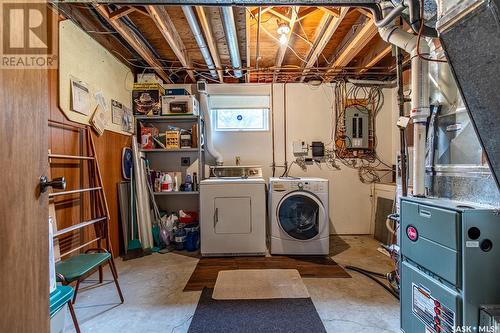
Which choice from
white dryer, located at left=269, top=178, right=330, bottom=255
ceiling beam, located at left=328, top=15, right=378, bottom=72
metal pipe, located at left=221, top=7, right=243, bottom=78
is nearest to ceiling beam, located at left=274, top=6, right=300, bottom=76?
metal pipe, located at left=221, top=7, right=243, bottom=78

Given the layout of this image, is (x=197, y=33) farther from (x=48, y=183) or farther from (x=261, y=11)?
(x=48, y=183)

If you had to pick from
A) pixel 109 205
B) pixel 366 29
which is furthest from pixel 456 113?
pixel 109 205

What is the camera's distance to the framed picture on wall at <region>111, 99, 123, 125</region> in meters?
3.05

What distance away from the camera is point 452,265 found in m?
1.17

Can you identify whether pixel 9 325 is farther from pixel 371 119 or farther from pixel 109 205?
pixel 371 119

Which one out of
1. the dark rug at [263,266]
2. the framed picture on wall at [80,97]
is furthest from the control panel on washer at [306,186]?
the framed picture on wall at [80,97]

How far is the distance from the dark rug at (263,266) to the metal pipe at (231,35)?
2.40m

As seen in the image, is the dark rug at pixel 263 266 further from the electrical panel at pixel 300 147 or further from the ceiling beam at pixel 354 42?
the ceiling beam at pixel 354 42

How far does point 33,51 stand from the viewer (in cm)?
97

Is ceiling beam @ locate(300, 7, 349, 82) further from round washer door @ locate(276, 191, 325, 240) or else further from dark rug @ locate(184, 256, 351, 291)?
dark rug @ locate(184, 256, 351, 291)

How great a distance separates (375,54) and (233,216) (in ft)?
8.60

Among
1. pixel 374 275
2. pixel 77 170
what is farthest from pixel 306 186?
pixel 77 170

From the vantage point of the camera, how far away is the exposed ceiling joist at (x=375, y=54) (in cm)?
293

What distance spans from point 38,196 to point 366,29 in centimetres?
285
